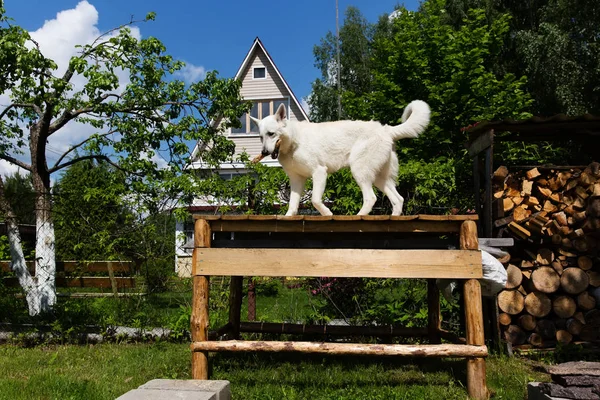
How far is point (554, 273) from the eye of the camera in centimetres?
602

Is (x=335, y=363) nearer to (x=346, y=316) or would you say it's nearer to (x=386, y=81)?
(x=346, y=316)

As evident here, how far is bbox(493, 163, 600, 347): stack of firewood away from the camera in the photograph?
19.6ft

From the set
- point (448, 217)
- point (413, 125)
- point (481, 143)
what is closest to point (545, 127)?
point (481, 143)

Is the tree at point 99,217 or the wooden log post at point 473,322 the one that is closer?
the wooden log post at point 473,322

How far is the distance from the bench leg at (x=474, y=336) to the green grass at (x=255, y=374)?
6.5 inches

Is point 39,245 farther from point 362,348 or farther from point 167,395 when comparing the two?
point 362,348

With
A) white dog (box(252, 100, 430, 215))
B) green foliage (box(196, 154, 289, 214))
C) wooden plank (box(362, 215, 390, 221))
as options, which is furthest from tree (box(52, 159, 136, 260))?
wooden plank (box(362, 215, 390, 221))

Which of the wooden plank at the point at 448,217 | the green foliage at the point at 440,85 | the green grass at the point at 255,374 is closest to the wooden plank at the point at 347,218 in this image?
the wooden plank at the point at 448,217

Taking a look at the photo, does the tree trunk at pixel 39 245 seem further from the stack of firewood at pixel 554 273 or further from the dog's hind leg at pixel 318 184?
the stack of firewood at pixel 554 273

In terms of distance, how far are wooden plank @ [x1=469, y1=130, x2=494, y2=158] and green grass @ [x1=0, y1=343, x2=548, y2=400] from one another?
8.56 ft

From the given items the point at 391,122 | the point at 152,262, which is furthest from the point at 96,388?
the point at 391,122

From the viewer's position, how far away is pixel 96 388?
14.0 feet

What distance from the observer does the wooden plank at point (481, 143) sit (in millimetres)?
5758

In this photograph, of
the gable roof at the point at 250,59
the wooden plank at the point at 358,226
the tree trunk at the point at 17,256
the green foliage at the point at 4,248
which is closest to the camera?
the wooden plank at the point at 358,226
